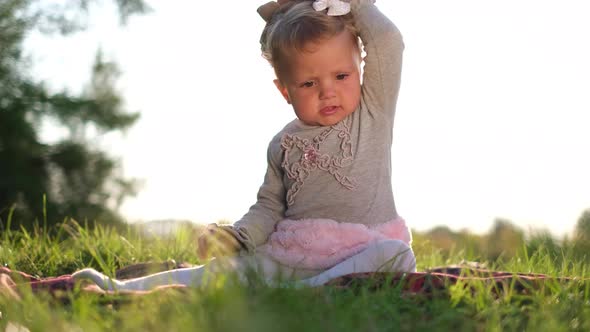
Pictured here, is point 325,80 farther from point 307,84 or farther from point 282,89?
point 282,89

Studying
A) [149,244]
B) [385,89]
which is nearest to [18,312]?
[385,89]

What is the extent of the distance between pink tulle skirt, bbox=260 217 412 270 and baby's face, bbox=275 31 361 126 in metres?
0.44

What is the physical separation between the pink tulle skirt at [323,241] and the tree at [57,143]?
5336 mm

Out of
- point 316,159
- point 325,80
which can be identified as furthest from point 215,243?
point 325,80

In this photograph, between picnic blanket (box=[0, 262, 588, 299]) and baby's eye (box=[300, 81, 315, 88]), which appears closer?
picnic blanket (box=[0, 262, 588, 299])

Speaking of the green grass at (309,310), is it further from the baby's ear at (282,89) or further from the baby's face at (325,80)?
the baby's ear at (282,89)

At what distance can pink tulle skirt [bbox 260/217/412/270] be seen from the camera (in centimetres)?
267

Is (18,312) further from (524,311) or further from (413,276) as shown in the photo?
(524,311)

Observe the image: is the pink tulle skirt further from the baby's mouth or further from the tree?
the tree

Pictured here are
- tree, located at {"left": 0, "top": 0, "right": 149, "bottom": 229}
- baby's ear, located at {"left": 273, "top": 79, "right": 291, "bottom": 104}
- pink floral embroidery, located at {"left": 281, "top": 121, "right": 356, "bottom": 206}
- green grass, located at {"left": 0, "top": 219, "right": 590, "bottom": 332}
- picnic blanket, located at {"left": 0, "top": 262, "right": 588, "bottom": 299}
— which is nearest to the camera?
green grass, located at {"left": 0, "top": 219, "right": 590, "bottom": 332}

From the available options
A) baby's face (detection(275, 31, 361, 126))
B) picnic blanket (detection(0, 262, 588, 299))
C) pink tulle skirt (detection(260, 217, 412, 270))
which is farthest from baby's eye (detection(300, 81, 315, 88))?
picnic blanket (detection(0, 262, 588, 299))

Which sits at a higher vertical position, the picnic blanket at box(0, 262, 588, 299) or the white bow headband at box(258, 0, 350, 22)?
the white bow headband at box(258, 0, 350, 22)

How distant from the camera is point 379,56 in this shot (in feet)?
9.07

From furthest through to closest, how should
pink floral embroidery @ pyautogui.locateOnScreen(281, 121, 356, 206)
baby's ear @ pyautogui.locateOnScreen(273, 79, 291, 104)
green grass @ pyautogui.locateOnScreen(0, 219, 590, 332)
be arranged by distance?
baby's ear @ pyautogui.locateOnScreen(273, 79, 291, 104)
pink floral embroidery @ pyautogui.locateOnScreen(281, 121, 356, 206)
green grass @ pyautogui.locateOnScreen(0, 219, 590, 332)
